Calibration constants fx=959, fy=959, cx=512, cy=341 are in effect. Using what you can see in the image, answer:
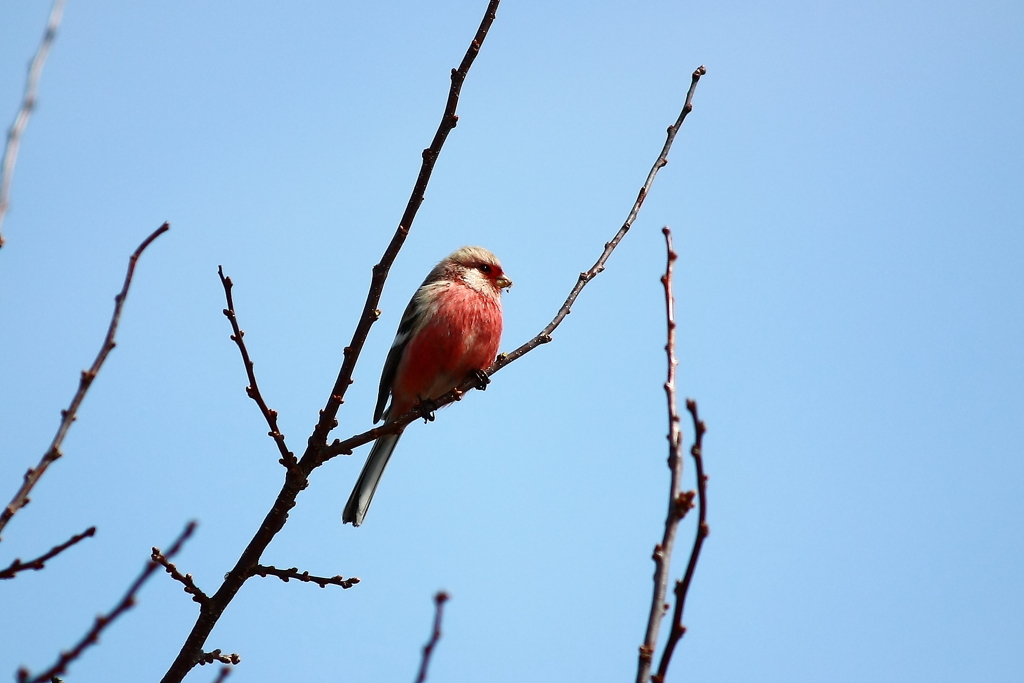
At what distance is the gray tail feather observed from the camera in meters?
6.54

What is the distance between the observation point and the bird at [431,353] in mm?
6805

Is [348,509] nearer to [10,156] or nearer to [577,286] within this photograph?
[577,286]

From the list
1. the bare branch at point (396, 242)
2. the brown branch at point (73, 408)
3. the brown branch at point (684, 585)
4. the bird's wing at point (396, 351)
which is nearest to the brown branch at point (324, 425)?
the bare branch at point (396, 242)

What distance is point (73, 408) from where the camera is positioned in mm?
2785

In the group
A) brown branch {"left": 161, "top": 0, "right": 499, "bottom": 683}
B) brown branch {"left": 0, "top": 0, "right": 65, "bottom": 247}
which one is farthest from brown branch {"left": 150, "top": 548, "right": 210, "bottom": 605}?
brown branch {"left": 0, "top": 0, "right": 65, "bottom": 247}

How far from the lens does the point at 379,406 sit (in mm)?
7504

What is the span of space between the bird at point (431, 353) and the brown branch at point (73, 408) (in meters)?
3.71

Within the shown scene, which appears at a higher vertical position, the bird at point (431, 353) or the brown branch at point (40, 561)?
the bird at point (431, 353)

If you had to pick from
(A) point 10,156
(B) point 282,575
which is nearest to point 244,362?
(B) point 282,575

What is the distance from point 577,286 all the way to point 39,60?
7.99 feet

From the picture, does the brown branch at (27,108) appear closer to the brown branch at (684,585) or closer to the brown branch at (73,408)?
the brown branch at (73,408)

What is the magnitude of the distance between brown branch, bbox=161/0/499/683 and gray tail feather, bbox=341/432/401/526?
2184mm

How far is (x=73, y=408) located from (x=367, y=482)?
400 centimetres

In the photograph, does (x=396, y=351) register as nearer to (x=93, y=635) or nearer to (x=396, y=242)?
(x=396, y=242)
